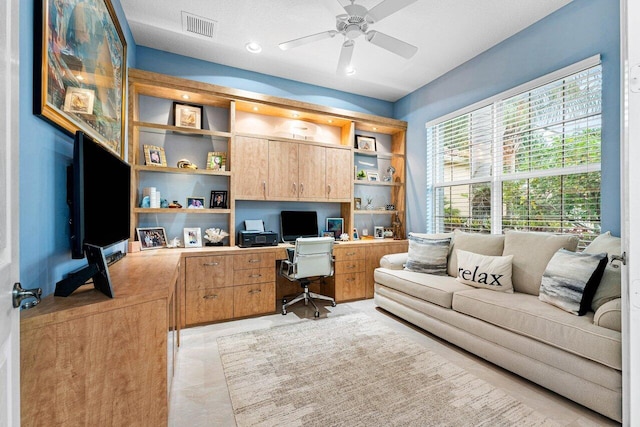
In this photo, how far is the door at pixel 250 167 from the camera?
11.2 feet

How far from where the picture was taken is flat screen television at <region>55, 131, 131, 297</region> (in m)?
1.24

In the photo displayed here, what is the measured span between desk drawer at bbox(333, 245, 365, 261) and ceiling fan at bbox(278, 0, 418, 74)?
2092 mm

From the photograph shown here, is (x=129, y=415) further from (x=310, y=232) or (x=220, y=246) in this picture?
(x=310, y=232)

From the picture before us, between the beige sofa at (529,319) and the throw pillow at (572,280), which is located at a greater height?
the throw pillow at (572,280)

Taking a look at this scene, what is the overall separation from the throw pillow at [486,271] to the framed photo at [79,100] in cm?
308

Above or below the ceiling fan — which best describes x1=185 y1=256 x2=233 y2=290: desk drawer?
below

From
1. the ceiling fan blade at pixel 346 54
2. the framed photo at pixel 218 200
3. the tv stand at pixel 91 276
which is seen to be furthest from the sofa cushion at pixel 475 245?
the tv stand at pixel 91 276

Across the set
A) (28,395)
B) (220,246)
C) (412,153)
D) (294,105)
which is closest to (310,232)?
(220,246)

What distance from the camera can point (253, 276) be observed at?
10.4 ft

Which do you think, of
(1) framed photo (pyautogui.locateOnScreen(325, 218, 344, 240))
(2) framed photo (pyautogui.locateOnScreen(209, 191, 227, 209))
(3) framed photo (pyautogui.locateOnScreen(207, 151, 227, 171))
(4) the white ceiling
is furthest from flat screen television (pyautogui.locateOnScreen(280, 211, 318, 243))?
(4) the white ceiling

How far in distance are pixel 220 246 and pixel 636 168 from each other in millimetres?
3328

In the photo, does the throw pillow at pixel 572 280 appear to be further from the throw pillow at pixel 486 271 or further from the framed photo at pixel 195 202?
the framed photo at pixel 195 202

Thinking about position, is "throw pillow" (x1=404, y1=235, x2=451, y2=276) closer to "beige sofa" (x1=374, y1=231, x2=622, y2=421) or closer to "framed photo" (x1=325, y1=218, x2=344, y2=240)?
"beige sofa" (x1=374, y1=231, x2=622, y2=421)

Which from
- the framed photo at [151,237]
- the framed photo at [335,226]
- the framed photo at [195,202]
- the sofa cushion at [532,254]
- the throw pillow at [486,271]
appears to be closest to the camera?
the sofa cushion at [532,254]
